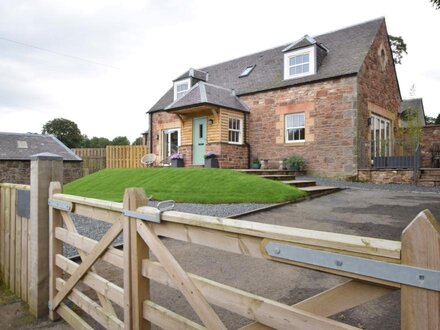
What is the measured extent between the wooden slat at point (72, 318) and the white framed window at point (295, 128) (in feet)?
42.2

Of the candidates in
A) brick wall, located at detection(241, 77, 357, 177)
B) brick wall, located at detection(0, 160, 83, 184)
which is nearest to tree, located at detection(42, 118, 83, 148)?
brick wall, located at detection(0, 160, 83, 184)

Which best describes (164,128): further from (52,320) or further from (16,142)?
(52,320)

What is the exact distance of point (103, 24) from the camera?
12.8 metres

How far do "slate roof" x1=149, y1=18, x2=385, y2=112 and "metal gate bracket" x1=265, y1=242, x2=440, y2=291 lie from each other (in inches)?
525

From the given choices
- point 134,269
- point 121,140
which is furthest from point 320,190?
point 121,140

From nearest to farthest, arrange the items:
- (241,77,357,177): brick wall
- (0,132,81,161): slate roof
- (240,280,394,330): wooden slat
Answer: (240,280,394,330): wooden slat → (241,77,357,177): brick wall → (0,132,81,161): slate roof

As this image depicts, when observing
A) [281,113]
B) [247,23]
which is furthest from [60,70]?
[281,113]

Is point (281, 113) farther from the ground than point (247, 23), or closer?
closer

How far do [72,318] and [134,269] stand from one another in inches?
51.1

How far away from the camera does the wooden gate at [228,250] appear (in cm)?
94

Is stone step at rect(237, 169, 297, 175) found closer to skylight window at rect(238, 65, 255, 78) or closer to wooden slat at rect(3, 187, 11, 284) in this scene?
skylight window at rect(238, 65, 255, 78)

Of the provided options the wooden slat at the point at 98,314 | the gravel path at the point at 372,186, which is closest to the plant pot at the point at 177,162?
the gravel path at the point at 372,186

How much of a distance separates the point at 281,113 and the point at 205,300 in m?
14.0

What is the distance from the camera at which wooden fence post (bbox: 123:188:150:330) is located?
6.48 feet
